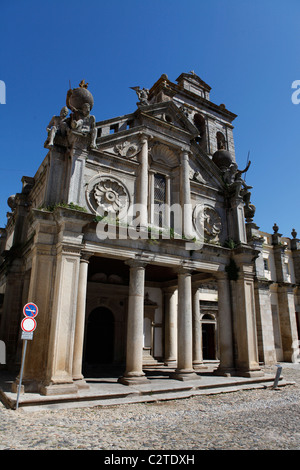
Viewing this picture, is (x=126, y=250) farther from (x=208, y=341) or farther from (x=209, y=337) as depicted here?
(x=208, y=341)

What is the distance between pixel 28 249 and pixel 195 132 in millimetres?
9390

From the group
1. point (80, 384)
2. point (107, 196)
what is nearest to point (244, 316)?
point (80, 384)

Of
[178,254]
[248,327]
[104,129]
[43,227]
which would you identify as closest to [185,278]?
[178,254]

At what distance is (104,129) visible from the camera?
13680mm

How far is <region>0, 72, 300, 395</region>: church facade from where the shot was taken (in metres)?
10.8

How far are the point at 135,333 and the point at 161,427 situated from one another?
16.2ft

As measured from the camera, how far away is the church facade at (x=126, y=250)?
1084 cm

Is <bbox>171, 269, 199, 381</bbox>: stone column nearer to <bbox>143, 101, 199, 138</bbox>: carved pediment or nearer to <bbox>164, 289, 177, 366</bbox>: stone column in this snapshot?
<bbox>164, 289, 177, 366</bbox>: stone column

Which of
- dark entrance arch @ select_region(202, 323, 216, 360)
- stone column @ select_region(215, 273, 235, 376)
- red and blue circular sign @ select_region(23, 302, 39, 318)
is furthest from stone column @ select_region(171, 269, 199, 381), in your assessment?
dark entrance arch @ select_region(202, 323, 216, 360)

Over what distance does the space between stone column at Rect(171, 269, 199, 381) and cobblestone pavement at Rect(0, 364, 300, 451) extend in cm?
285

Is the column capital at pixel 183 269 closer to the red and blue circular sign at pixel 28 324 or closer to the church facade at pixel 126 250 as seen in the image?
the church facade at pixel 126 250
